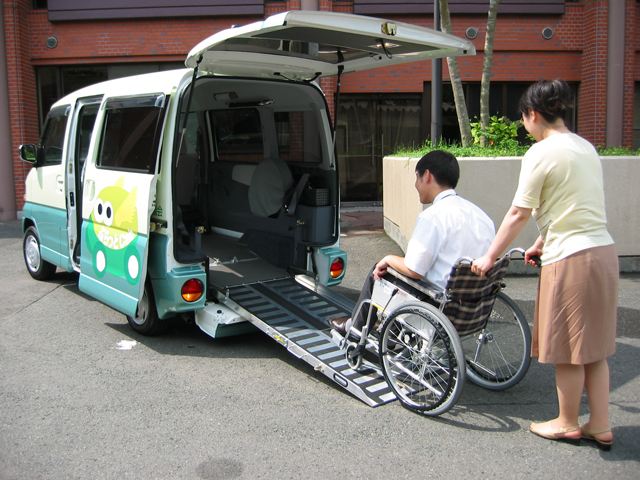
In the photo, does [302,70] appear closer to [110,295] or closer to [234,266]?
[234,266]

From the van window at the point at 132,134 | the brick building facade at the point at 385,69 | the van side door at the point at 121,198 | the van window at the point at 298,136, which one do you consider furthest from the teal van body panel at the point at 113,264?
the brick building facade at the point at 385,69

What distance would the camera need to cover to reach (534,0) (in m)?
13.0

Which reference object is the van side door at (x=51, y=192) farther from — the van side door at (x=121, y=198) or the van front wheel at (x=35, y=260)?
the van side door at (x=121, y=198)

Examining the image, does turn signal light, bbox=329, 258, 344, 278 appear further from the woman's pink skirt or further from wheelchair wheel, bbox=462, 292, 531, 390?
the woman's pink skirt

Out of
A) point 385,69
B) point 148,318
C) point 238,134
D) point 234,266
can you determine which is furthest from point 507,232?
point 385,69

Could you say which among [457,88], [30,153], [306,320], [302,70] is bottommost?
[306,320]

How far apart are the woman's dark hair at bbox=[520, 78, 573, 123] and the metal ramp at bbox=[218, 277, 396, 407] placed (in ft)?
6.50

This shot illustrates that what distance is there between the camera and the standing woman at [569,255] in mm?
3252

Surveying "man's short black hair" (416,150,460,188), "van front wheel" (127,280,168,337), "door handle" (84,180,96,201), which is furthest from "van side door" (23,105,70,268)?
"man's short black hair" (416,150,460,188)

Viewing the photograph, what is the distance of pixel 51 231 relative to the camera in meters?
A: 6.42

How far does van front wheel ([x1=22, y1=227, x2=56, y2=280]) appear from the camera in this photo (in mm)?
7059

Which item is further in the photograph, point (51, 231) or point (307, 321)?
point (51, 231)

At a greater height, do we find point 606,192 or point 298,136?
point 298,136

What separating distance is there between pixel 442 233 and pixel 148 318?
2662 millimetres
